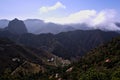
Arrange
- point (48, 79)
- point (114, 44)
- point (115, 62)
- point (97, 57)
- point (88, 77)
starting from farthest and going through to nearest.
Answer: point (114, 44) < point (97, 57) < point (48, 79) < point (115, 62) < point (88, 77)

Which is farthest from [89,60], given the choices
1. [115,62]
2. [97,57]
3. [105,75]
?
[105,75]

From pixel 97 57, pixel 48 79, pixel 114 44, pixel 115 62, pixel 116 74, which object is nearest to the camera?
pixel 116 74

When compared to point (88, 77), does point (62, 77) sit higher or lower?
lower

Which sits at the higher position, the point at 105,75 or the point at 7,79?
the point at 105,75

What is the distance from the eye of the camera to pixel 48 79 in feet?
529

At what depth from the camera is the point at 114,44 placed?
188750mm

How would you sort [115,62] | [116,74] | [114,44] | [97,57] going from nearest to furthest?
[116,74] < [115,62] < [97,57] < [114,44]

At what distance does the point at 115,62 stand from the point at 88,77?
50158mm

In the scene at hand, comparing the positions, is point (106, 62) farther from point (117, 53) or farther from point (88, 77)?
point (88, 77)

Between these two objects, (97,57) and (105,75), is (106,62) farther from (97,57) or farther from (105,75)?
(105,75)

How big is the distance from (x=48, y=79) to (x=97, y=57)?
Answer: 33.9 metres

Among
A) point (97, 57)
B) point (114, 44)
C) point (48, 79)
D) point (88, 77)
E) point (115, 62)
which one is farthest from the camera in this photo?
point (114, 44)

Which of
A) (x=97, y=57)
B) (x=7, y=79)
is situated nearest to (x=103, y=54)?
(x=97, y=57)

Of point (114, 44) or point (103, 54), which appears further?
point (114, 44)
